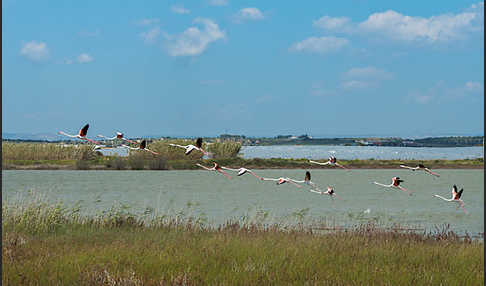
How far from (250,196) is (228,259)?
21999mm

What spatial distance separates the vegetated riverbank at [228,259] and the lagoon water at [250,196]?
12.8 feet

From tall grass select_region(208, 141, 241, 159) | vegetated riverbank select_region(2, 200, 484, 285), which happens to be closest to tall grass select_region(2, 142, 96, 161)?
tall grass select_region(208, 141, 241, 159)

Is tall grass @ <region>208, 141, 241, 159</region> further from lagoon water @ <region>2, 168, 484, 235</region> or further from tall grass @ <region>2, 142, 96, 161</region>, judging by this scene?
tall grass @ <region>2, 142, 96, 161</region>

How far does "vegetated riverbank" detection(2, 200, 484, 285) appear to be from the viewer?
26.5 feet

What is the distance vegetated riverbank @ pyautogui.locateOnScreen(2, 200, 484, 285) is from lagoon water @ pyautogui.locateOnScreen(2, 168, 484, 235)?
153 inches

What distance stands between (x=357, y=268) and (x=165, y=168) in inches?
1536

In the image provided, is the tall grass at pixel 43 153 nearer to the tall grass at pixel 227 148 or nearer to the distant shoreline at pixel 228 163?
the distant shoreline at pixel 228 163

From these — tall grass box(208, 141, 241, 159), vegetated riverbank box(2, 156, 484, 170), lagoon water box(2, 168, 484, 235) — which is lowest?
lagoon water box(2, 168, 484, 235)

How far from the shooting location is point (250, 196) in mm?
31266

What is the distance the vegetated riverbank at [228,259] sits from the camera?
8.06 metres

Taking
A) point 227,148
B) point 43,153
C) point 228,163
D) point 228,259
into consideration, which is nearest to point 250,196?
point 227,148

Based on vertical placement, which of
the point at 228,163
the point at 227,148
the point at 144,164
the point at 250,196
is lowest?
the point at 250,196

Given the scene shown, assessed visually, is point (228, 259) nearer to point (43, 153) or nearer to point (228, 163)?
point (228, 163)

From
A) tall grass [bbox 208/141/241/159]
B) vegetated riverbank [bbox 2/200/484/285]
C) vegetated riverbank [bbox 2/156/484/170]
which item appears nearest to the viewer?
vegetated riverbank [bbox 2/200/484/285]
